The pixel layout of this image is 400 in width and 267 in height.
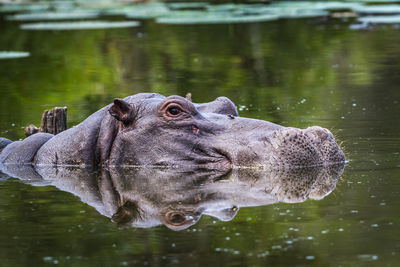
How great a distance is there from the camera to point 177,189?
930cm

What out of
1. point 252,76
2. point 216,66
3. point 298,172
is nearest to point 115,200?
point 298,172

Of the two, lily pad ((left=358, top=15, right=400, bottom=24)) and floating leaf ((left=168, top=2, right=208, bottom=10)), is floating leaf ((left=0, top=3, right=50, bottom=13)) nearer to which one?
floating leaf ((left=168, top=2, right=208, bottom=10))

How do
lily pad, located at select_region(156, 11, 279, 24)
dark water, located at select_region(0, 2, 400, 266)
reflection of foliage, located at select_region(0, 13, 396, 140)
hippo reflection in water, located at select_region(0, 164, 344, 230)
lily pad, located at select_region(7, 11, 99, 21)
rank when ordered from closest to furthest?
dark water, located at select_region(0, 2, 400, 266) → hippo reflection in water, located at select_region(0, 164, 344, 230) → reflection of foliage, located at select_region(0, 13, 396, 140) → lily pad, located at select_region(156, 11, 279, 24) → lily pad, located at select_region(7, 11, 99, 21)

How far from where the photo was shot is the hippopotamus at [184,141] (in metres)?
9.73

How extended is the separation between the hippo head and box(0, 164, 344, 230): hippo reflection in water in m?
0.12

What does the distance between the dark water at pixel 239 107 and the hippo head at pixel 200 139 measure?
19.5 inches

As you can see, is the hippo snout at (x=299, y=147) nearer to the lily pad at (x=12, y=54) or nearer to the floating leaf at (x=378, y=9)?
the lily pad at (x=12, y=54)

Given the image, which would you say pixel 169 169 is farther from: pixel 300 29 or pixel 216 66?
pixel 300 29

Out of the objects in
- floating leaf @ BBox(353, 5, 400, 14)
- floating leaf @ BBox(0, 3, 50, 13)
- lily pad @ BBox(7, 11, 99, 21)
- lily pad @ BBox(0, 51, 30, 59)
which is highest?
lily pad @ BBox(0, 51, 30, 59)

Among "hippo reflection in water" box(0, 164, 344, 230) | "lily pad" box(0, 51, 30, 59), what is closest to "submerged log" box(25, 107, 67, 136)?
"hippo reflection in water" box(0, 164, 344, 230)

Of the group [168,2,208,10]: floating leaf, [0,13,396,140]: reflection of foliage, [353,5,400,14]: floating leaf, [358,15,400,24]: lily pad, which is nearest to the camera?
[0,13,396,140]: reflection of foliage

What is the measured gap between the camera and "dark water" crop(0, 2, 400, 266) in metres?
6.95

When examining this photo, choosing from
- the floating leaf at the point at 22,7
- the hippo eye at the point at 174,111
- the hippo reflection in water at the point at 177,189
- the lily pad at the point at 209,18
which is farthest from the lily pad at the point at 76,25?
the hippo eye at the point at 174,111

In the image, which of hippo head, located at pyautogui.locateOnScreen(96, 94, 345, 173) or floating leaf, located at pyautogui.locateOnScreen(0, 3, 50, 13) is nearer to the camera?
hippo head, located at pyautogui.locateOnScreen(96, 94, 345, 173)
